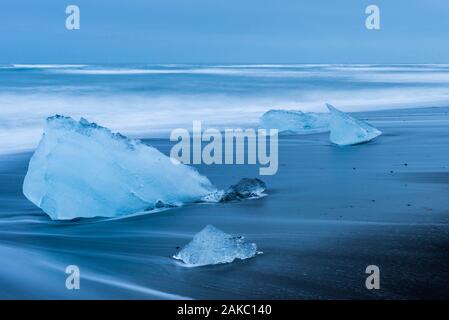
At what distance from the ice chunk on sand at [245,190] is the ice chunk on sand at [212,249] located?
146 centimetres

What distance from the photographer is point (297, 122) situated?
10602mm

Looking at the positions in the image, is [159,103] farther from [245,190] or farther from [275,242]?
[275,242]

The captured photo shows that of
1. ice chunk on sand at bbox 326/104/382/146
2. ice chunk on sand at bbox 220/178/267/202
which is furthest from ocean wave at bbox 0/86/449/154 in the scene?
ice chunk on sand at bbox 220/178/267/202

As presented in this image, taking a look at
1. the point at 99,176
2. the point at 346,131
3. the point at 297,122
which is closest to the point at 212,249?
the point at 99,176

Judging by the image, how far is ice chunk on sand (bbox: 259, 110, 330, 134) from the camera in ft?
34.4

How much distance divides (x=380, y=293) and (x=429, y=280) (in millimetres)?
326

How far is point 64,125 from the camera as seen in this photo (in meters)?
5.52

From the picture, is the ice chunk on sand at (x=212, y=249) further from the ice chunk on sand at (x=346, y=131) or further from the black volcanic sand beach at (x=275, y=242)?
the ice chunk on sand at (x=346, y=131)

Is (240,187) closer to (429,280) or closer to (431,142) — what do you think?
(429,280)

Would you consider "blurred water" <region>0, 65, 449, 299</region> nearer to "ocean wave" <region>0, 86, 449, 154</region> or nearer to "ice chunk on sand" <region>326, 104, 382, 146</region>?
"ice chunk on sand" <region>326, 104, 382, 146</region>

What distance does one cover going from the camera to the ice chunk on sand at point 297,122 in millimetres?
10492

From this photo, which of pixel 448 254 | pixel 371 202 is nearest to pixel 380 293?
pixel 448 254

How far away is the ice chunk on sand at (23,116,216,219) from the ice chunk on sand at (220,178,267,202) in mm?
190

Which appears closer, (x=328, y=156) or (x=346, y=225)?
(x=346, y=225)
